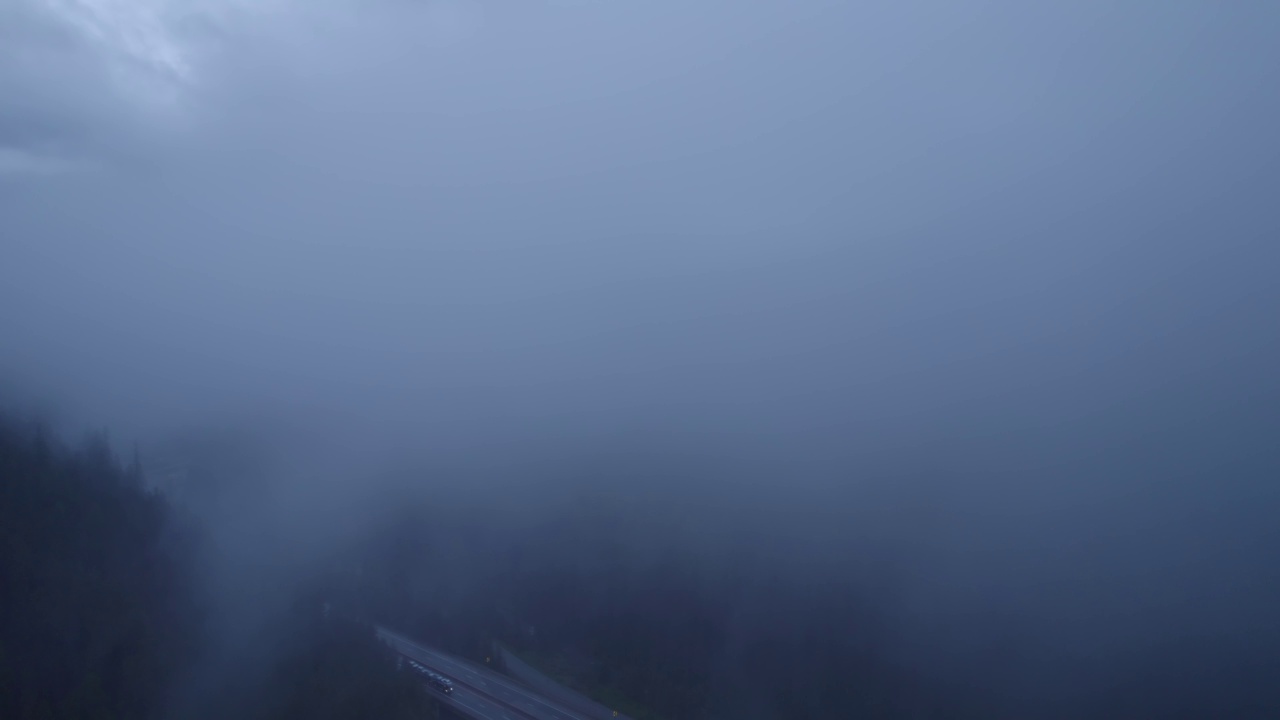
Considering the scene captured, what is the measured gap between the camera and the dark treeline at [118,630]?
50.7 ft

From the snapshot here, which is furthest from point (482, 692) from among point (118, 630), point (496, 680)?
point (118, 630)

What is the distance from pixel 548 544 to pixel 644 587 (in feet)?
15.6

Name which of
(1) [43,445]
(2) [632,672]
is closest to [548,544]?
(2) [632,672]

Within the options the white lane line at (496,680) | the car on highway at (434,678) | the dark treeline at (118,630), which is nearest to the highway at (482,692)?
the white lane line at (496,680)

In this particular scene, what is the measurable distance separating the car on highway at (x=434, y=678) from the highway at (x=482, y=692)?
184mm

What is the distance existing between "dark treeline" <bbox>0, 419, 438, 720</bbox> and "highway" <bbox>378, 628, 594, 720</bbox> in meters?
1.46

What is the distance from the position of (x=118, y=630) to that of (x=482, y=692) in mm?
7850

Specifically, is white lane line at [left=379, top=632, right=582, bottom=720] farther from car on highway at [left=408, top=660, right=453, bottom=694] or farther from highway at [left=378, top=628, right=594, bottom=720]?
car on highway at [left=408, top=660, right=453, bottom=694]

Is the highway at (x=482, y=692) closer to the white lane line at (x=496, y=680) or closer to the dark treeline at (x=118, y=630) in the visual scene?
the white lane line at (x=496, y=680)

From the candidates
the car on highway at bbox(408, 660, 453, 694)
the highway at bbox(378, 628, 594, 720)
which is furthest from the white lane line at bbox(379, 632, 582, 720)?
the car on highway at bbox(408, 660, 453, 694)

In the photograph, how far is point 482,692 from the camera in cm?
1939

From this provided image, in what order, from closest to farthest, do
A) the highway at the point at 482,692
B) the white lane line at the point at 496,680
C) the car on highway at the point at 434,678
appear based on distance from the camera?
1. the highway at the point at 482,692
2. the car on highway at the point at 434,678
3. the white lane line at the point at 496,680

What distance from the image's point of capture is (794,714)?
814 inches

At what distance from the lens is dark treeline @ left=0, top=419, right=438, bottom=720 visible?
15453 millimetres
